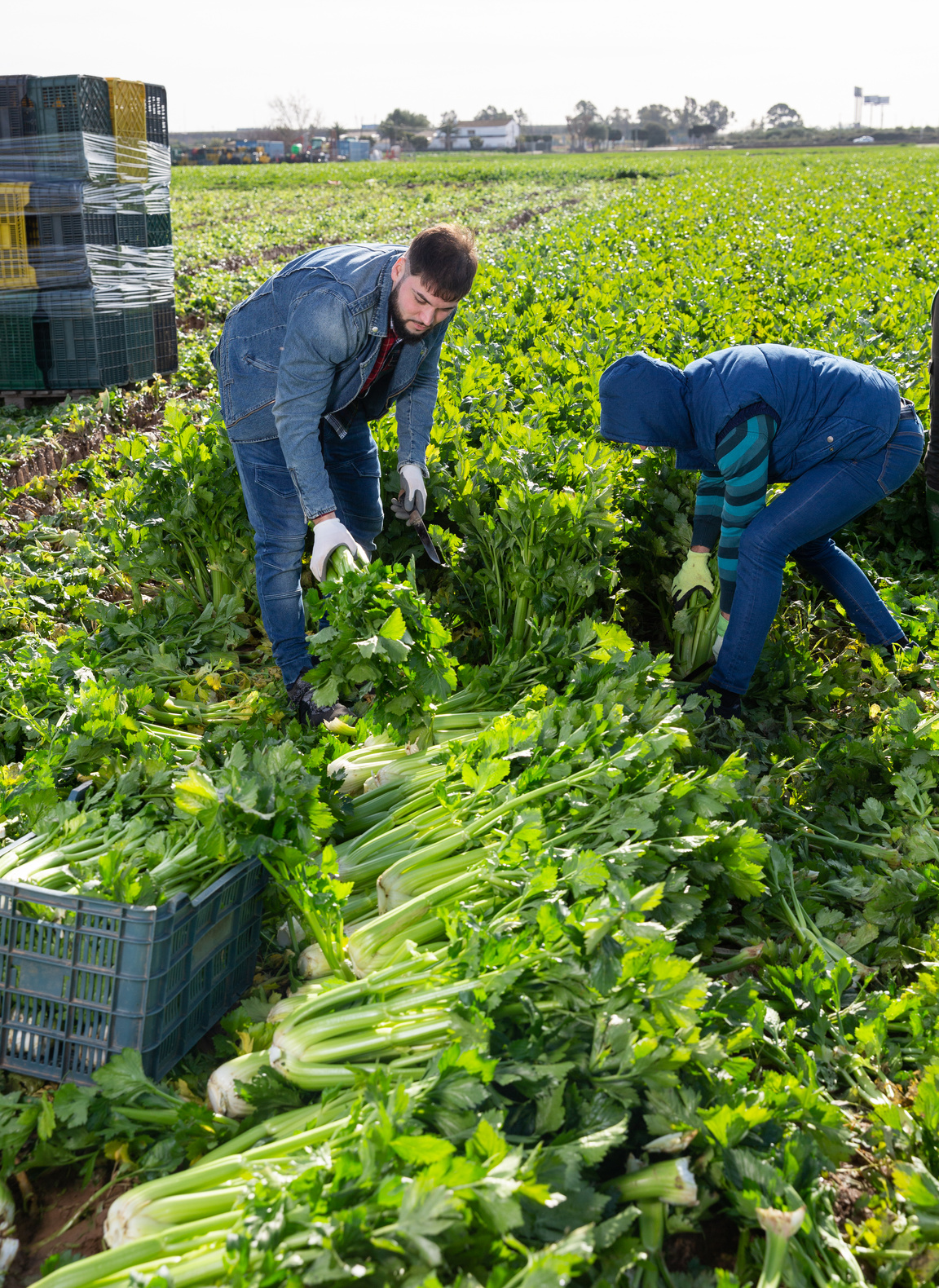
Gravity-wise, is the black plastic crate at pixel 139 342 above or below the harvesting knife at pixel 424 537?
above


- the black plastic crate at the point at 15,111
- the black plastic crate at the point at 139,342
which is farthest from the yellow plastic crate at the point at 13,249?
the black plastic crate at the point at 139,342

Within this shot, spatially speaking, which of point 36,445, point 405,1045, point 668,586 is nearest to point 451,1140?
point 405,1045

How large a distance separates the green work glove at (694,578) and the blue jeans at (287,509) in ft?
4.70

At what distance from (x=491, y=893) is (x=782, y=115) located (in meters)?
176

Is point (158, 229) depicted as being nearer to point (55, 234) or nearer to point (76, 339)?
point (55, 234)

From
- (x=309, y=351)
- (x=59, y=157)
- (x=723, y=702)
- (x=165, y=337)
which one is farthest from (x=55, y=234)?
(x=723, y=702)

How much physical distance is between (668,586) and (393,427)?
1.77 m

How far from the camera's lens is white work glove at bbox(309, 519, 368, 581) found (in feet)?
11.0

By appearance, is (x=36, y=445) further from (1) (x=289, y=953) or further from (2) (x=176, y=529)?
(1) (x=289, y=953)

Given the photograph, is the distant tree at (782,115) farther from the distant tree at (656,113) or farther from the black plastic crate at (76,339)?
the black plastic crate at (76,339)

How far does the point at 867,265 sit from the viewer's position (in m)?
11.7

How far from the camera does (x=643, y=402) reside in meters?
3.75

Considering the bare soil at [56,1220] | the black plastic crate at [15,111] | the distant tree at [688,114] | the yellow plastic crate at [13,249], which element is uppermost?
the distant tree at [688,114]

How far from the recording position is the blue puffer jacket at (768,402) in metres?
3.73
